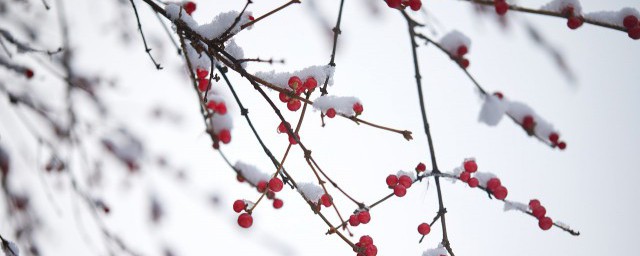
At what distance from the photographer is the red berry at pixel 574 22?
4.04 feet

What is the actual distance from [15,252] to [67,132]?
1.21 metres

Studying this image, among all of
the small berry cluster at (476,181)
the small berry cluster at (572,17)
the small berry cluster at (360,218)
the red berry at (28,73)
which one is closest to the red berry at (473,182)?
the small berry cluster at (476,181)

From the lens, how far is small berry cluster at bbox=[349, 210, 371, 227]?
165cm

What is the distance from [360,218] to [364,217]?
0.06ft

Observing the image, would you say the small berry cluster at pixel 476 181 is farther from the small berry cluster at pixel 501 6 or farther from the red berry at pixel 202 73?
the red berry at pixel 202 73

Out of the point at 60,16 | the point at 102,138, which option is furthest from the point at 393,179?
the point at 102,138

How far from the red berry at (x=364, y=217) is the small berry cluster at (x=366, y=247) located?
0.22ft

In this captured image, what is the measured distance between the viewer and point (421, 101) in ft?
5.17

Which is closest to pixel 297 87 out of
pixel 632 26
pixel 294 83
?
pixel 294 83

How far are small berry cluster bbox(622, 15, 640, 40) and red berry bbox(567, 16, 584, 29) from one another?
15 cm

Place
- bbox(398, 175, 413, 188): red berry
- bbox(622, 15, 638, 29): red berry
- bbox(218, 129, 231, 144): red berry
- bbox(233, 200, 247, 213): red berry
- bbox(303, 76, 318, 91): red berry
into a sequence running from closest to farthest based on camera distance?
bbox(218, 129, 231, 144): red berry, bbox(622, 15, 638, 29): red berry, bbox(303, 76, 318, 91): red berry, bbox(233, 200, 247, 213): red berry, bbox(398, 175, 413, 188): red berry

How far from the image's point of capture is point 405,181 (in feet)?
5.65

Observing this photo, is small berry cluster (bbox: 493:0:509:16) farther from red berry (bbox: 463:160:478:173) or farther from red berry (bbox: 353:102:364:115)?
red berry (bbox: 463:160:478:173)

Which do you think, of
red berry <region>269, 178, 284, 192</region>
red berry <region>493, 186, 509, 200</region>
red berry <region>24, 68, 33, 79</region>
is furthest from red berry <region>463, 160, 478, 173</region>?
red berry <region>24, 68, 33, 79</region>
